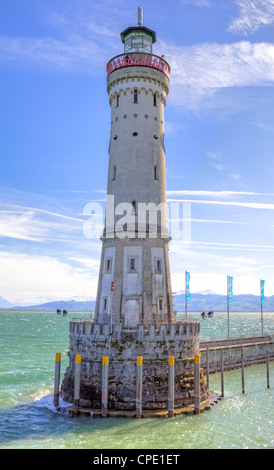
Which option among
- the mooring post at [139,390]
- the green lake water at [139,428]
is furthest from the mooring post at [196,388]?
the mooring post at [139,390]

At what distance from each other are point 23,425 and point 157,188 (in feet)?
79.7

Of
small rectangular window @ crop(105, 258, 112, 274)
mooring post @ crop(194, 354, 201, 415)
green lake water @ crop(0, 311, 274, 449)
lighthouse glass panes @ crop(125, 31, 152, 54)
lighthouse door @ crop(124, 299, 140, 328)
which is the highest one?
lighthouse glass panes @ crop(125, 31, 152, 54)

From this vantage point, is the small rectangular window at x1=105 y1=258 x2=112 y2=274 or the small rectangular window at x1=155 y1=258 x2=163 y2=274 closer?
the small rectangular window at x1=155 y1=258 x2=163 y2=274

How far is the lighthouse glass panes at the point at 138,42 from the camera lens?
43.2 m

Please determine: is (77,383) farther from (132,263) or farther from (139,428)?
(132,263)

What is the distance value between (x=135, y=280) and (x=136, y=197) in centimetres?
815

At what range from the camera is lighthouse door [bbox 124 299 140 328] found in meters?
36.6

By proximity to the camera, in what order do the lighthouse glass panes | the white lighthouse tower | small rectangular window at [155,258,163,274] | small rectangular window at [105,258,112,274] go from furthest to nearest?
the lighthouse glass panes, small rectangular window at [105,258,112,274], small rectangular window at [155,258,163,274], the white lighthouse tower

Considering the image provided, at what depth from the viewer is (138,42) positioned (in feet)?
143

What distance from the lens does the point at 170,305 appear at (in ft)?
129

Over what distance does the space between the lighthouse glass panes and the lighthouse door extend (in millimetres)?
26915

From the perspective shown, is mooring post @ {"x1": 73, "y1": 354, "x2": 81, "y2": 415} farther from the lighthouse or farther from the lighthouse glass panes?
the lighthouse glass panes

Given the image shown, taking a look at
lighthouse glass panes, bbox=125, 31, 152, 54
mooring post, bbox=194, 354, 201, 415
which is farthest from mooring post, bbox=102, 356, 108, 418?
lighthouse glass panes, bbox=125, 31, 152, 54
